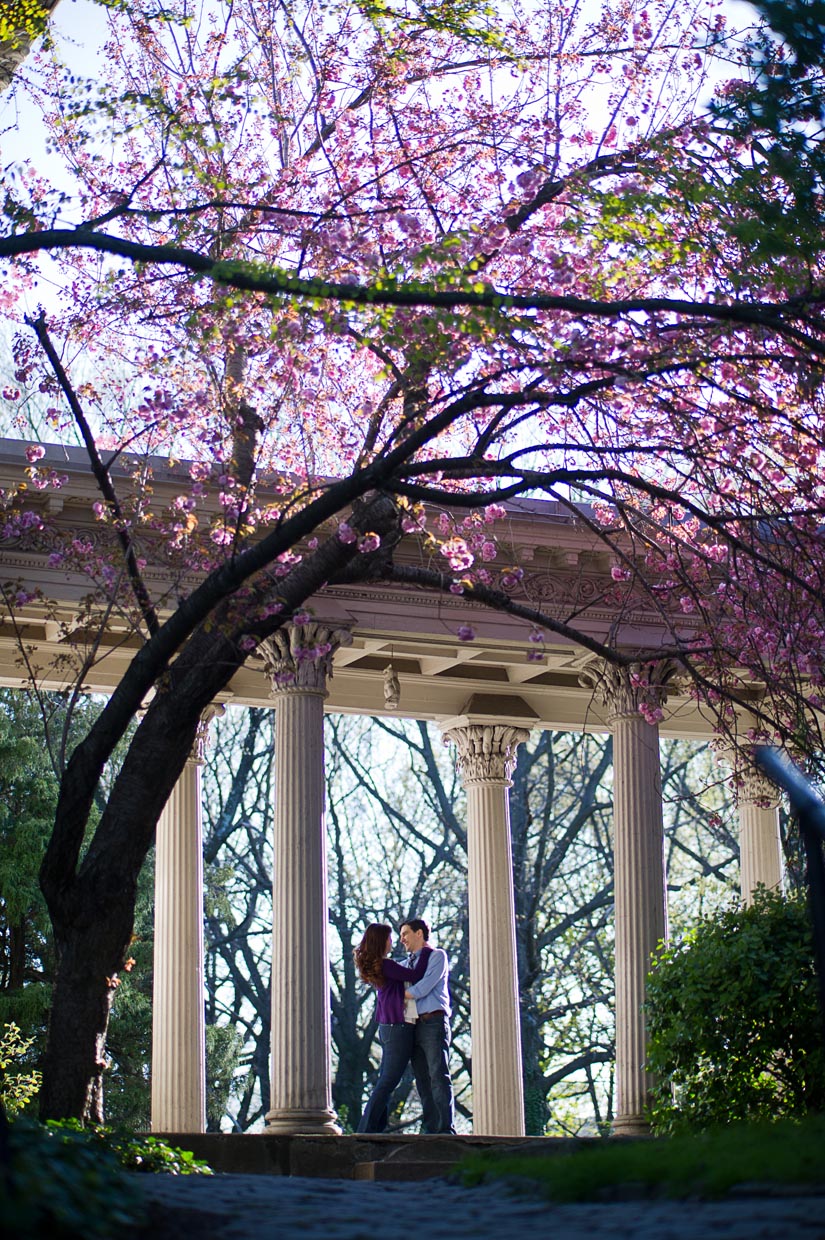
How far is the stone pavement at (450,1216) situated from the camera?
7953 mm

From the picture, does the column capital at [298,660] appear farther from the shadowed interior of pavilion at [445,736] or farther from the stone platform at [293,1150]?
the stone platform at [293,1150]

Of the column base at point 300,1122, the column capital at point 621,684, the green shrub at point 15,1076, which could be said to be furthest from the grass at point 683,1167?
the column capital at point 621,684

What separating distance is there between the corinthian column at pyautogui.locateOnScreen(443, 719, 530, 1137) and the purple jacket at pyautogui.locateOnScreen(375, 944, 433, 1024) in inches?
230

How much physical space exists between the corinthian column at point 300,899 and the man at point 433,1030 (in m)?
1.37

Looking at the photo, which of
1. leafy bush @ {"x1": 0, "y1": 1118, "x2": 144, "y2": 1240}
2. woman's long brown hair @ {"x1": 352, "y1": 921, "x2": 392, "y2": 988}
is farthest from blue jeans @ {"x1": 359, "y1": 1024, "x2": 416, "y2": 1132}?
leafy bush @ {"x1": 0, "y1": 1118, "x2": 144, "y2": 1240}

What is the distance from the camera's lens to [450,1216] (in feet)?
30.8

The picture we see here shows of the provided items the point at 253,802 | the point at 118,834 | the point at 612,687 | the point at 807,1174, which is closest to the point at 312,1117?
the point at 612,687

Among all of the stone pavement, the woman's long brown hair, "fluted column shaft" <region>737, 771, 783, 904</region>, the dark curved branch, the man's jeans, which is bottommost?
the stone pavement

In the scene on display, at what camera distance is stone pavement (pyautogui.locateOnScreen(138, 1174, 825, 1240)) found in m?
7.95

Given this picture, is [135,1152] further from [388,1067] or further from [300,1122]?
[300,1122]

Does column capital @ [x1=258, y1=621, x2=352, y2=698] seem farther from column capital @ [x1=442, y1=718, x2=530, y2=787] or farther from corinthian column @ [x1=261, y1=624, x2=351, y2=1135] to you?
column capital @ [x1=442, y1=718, x2=530, y2=787]

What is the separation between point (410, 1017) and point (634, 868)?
4958mm

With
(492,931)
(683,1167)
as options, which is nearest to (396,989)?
(492,931)

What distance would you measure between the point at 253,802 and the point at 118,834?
106 ft
